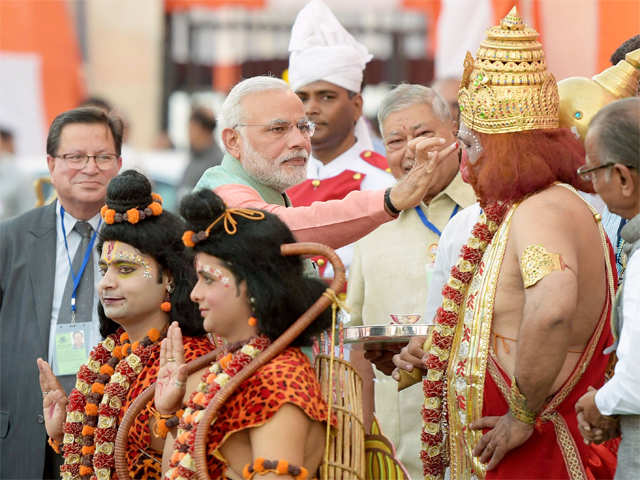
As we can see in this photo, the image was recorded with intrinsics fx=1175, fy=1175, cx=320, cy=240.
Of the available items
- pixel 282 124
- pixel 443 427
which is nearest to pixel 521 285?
pixel 443 427

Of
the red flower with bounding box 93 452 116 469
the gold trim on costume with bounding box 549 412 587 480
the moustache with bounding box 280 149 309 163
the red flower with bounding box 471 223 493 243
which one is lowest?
the red flower with bounding box 93 452 116 469

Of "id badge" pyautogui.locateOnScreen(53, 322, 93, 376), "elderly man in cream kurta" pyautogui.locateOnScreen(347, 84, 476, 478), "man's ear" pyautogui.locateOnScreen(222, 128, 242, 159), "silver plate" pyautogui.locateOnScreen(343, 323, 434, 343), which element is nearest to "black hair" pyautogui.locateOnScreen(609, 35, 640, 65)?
"elderly man in cream kurta" pyautogui.locateOnScreen(347, 84, 476, 478)

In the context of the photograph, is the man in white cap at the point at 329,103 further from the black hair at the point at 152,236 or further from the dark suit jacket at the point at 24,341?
the black hair at the point at 152,236

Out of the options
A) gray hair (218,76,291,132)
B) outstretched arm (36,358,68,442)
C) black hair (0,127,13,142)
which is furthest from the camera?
black hair (0,127,13,142)

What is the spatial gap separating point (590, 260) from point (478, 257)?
1.49 ft

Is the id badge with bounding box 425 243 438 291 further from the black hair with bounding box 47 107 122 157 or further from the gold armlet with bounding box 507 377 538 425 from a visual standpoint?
the black hair with bounding box 47 107 122 157

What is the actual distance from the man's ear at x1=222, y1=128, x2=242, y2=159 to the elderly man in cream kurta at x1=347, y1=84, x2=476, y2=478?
934 millimetres

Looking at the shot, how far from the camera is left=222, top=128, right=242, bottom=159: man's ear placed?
5375 millimetres

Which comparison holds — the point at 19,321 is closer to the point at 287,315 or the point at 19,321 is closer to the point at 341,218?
the point at 341,218

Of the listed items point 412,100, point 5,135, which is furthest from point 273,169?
point 5,135

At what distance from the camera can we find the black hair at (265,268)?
4066 mm

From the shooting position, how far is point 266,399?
3867 millimetres

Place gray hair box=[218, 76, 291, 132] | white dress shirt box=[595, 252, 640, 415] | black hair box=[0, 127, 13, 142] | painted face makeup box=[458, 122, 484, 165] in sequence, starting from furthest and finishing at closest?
black hair box=[0, 127, 13, 142] → gray hair box=[218, 76, 291, 132] → painted face makeup box=[458, 122, 484, 165] → white dress shirt box=[595, 252, 640, 415]

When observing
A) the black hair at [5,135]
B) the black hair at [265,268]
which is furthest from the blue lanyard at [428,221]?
the black hair at [5,135]
